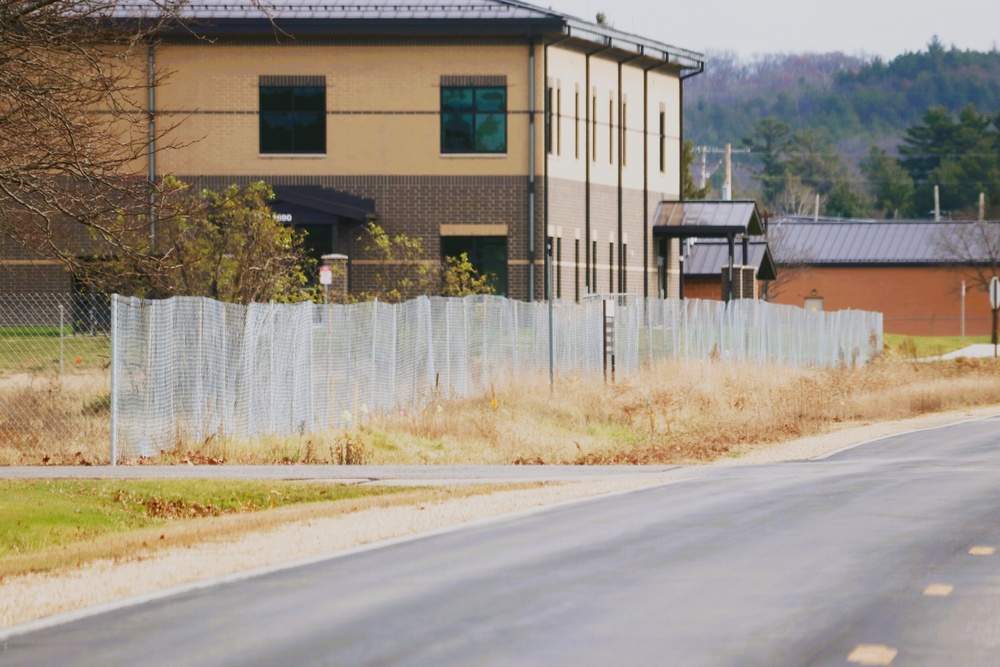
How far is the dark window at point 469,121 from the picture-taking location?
137 ft

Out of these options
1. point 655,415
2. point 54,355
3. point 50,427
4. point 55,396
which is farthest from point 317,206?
point 50,427

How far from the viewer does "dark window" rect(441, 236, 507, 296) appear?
138ft

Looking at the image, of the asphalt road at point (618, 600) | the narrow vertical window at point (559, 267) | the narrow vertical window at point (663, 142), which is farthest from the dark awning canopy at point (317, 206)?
the asphalt road at point (618, 600)

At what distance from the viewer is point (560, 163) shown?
42.7 meters

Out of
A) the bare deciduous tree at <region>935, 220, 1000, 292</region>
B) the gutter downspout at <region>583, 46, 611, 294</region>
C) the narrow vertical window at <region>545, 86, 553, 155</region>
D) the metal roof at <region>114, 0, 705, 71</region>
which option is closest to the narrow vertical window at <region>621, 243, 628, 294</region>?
the gutter downspout at <region>583, 46, 611, 294</region>

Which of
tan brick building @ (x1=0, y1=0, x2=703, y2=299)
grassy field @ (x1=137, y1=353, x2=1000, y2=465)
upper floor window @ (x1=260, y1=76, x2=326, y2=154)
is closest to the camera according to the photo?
grassy field @ (x1=137, y1=353, x2=1000, y2=465)

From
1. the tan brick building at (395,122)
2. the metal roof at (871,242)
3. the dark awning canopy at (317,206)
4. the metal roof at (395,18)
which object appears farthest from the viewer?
the metal roof at (871,242)

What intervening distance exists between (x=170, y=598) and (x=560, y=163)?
3291cm

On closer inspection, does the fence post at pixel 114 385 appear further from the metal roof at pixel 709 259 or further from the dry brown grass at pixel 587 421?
the metal roof at pixel 709 259

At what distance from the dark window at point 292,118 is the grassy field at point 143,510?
24.7 m

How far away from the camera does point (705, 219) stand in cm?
4709

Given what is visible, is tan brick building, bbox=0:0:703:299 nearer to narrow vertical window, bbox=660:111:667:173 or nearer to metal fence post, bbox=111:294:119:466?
narrow vertical window, bbox=660:111:667:173

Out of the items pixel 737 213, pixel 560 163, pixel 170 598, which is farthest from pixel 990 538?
pixel 737 213

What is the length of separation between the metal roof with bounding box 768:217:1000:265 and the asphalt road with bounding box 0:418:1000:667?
2849 inches
